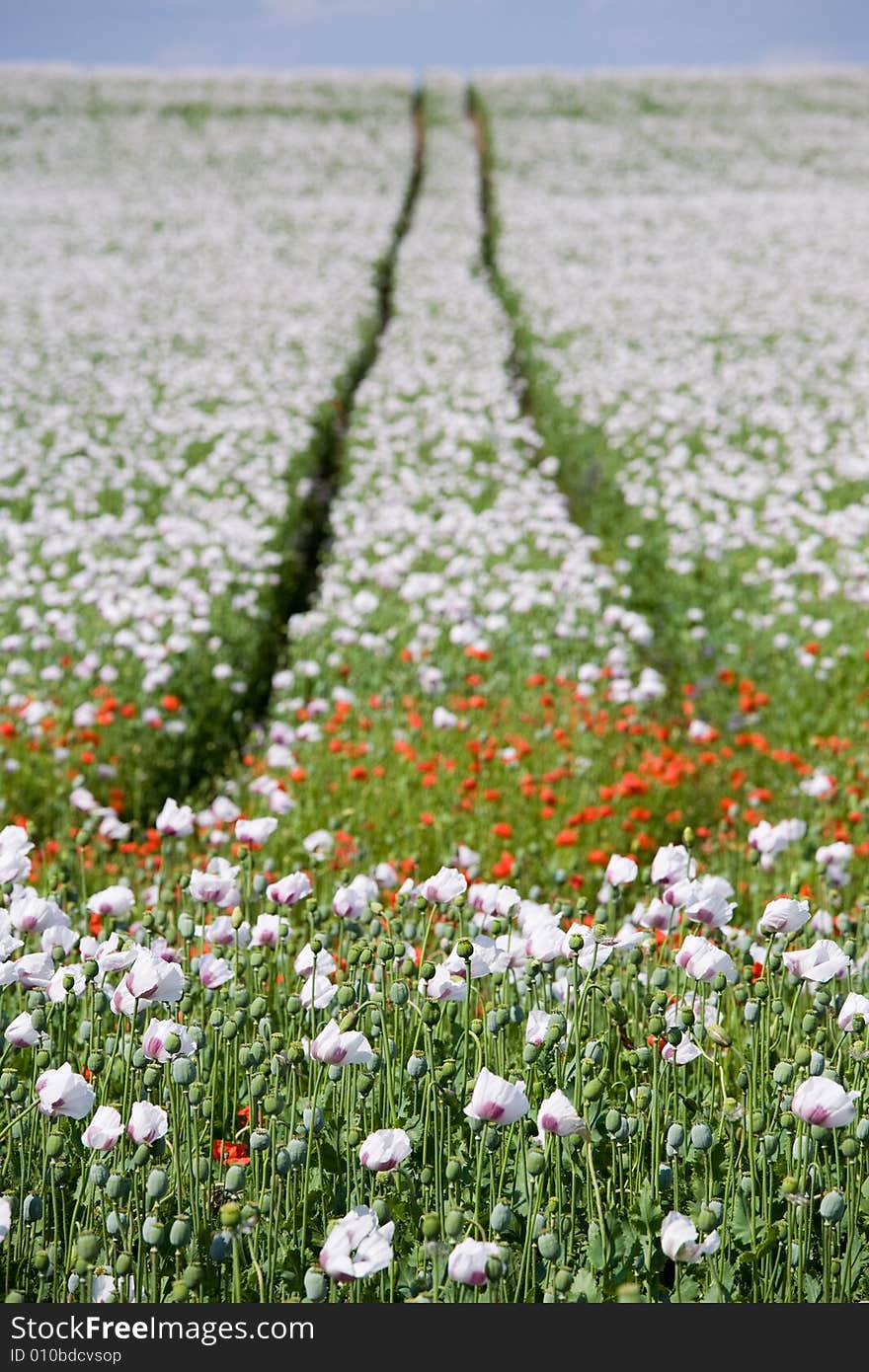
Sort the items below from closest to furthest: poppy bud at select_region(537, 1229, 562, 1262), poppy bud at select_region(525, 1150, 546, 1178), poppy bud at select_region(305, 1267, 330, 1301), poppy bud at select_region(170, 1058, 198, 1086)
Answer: poppy bud at select_region(305, 1267, 330, 1301), poppy bud at select_region(537, 1229, 562, 1262), poppy bud at select_region(525, 1150, 546, 1178), poppy bud at select_region(170, 1058, 198, 1086)

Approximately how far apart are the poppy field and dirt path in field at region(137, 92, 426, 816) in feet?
0.18

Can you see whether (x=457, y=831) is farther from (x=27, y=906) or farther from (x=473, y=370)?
(x=473, y=370)

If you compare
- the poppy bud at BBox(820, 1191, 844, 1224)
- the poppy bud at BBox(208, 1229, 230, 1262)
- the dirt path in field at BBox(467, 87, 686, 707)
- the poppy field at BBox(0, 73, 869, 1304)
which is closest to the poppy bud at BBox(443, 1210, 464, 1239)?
the poppy field at BBox(0, 73, 869, 1304)

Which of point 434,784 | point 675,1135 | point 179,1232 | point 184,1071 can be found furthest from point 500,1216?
point 434,784

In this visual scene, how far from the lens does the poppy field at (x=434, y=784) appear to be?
247cm

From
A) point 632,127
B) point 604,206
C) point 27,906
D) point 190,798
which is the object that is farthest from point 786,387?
point 632,127

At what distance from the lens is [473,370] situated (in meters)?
16.7

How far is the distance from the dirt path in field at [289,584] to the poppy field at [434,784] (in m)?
0.06

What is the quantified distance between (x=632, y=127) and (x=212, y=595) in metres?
41.0

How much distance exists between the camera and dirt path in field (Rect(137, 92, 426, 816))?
7168mm

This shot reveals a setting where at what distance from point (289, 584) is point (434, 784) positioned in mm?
4579

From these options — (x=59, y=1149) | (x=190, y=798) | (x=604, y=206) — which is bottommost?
(x=190, y=798)

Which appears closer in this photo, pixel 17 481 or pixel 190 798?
pixel 190 798

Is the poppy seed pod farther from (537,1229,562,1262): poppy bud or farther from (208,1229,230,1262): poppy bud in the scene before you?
(537,1229,562,1262): poppy bud
